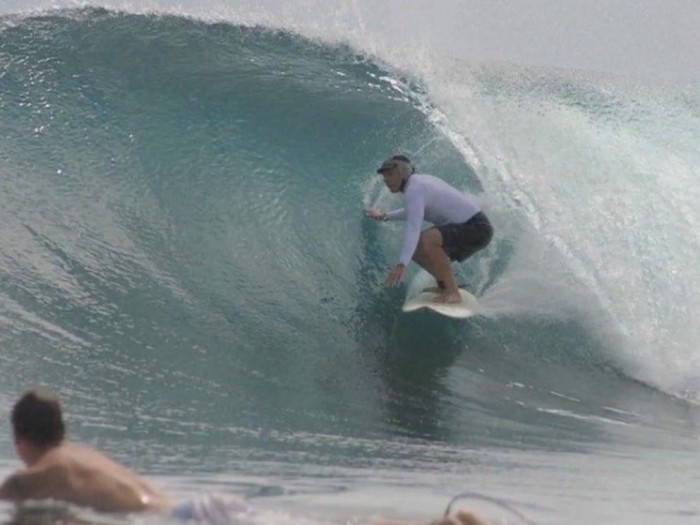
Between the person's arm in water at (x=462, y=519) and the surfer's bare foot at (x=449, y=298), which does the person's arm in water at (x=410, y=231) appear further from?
the person's arm in water at (x=462, y=519)

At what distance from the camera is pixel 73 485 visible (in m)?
4.52

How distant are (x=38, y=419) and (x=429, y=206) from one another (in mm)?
5360

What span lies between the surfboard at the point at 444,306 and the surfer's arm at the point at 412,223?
0.60 metres

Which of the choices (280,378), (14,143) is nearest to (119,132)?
(14,143)

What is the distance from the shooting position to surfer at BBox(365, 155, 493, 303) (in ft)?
30.7

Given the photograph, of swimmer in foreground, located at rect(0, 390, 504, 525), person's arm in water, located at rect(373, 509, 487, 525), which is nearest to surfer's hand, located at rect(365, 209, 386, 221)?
swimmer in foreground, located at rect(0, 390, 504, 525)

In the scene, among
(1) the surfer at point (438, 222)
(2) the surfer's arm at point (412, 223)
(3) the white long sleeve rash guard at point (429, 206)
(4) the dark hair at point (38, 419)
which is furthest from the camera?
(1) the surfer at point (438, 222)

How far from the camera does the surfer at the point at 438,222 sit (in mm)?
9344

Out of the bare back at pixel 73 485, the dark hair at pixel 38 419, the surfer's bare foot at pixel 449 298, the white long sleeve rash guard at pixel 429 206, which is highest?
the white long sleeve rash guard at pixel 429 206

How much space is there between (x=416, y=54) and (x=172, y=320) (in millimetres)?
5781

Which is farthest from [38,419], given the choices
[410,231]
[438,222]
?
[438,222]

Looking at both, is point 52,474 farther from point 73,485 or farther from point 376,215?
point 376,215

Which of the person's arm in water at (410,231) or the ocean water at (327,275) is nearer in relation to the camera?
the ocean water at (327,275)

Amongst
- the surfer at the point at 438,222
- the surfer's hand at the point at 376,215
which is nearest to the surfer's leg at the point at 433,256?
the surfer at the point at 438,222
